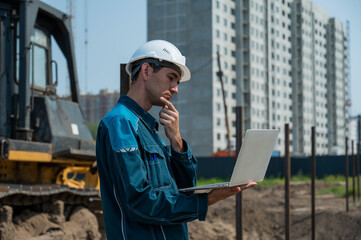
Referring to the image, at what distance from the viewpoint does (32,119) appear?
7957 millimetres

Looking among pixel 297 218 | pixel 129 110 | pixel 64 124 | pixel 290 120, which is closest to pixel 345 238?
pixel 297 218

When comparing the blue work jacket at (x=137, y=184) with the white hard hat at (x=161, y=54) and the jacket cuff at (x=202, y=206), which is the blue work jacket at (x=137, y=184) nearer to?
the jacket cuff at (x=202, y=206)

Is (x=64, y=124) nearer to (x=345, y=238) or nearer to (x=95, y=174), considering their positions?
(x=95, y=174)

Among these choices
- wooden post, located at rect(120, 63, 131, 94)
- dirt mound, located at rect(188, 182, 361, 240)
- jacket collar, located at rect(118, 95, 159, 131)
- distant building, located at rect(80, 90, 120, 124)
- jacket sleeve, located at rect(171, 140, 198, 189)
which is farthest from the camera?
distant building, located at rect(80, 90, 120, 124)

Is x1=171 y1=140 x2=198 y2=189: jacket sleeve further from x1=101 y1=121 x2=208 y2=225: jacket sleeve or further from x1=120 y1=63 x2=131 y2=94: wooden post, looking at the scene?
x1=120 y1=63 x2=131 y2=94: wooden post

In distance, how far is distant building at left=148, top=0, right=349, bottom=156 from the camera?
64.6 m

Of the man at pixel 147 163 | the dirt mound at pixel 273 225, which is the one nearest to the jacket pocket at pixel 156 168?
the man at pixel 147 163

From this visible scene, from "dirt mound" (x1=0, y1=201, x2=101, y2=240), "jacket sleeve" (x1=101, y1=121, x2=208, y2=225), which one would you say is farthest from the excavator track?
"jacket sleeve" (x1=101, y1=121, x2=208, y2=225)

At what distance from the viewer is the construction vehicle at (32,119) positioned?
7.64 meters

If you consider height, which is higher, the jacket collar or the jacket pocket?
the jacket collar

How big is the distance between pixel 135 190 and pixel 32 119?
19.2 ft

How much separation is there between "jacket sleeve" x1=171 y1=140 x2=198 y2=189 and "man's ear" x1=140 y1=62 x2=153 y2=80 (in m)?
0.41

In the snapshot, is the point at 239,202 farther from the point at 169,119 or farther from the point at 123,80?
the point at 169,119

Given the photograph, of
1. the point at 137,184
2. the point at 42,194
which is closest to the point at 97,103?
the point at 42,194
